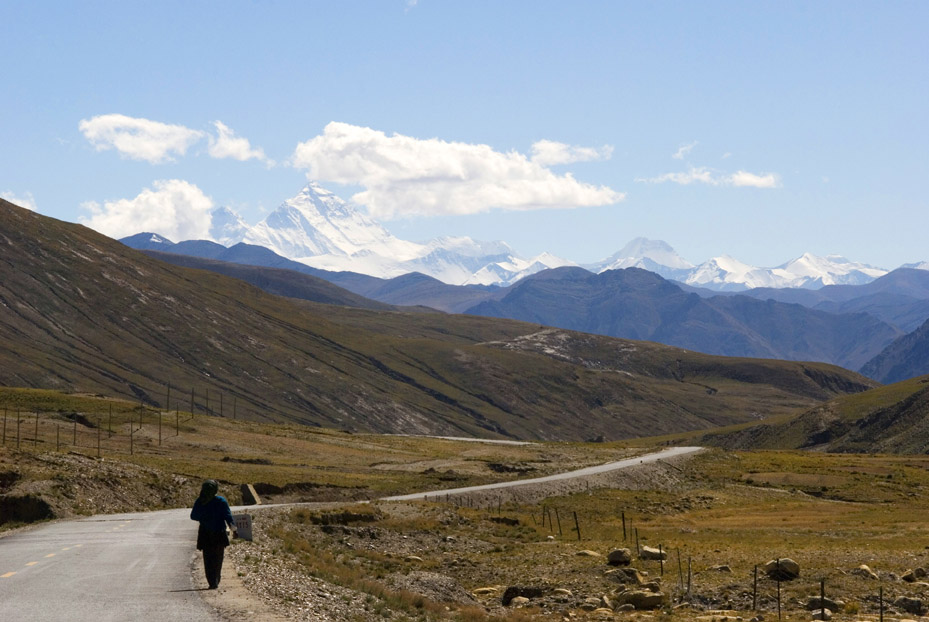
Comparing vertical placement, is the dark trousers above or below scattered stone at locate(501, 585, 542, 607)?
above

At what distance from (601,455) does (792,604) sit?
11280cm

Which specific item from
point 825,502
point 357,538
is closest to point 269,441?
point 825,502

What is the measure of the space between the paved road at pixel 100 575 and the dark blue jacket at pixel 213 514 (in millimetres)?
1909

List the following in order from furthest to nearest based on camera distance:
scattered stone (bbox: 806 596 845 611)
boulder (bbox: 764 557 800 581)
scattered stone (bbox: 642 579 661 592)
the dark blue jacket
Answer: boulder (bbox: 764 557 800 581)
scattered stone (bbox: 642 579 661 592)
scattered stone (bbox: 806 596 845 611)
the dark blue jacket

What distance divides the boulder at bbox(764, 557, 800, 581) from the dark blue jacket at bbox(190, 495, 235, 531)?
28066 millimetres

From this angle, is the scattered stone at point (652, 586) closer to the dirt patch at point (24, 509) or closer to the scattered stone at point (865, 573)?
the scattered stone at point (865, 573)

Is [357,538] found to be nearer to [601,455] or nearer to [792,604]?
[792,604]

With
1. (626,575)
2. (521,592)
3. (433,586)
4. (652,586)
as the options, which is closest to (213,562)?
(433,586)

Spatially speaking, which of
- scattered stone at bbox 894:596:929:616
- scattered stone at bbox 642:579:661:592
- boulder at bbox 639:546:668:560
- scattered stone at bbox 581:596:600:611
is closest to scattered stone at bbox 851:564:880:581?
scattered stone at bbox 894:596:929:616

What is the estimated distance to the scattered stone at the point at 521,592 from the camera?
143 ft

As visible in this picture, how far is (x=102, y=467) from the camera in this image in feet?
206

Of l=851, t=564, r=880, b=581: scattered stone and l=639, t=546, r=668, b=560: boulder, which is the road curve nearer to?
l=639, t=546, r=668, b=560: boulder

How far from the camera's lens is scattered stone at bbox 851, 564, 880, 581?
44.4 metres

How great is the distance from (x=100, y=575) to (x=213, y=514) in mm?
4937
